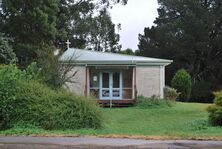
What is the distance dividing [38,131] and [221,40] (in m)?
48.3

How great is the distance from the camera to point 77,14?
167 ft

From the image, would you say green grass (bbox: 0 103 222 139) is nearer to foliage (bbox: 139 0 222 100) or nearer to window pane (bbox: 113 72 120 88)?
window pane (bbox: 113 72 120 88)

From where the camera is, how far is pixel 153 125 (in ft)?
72.5

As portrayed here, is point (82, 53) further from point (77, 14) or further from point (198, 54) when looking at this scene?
point (198, 54)

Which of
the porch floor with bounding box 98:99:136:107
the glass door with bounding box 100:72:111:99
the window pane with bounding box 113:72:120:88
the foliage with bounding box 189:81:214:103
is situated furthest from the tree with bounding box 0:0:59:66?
the foliage with bounding box 189:81:214:103

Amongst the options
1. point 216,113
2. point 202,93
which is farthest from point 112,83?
point 202,93

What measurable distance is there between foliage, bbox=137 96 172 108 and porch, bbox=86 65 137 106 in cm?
152

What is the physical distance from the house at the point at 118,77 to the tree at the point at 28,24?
2.94 meters

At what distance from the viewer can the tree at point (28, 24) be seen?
3694 centimetres

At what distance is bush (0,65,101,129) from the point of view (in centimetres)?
1814

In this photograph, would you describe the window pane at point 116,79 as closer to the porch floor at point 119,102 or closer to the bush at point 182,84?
the porch floor at point 119,102

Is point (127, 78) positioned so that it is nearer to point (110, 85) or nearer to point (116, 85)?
point (116, 85)

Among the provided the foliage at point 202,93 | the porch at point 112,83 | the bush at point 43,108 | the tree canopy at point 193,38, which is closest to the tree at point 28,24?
the porch at point 112,83

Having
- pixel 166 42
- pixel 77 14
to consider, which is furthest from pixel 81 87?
pixel 166 42
